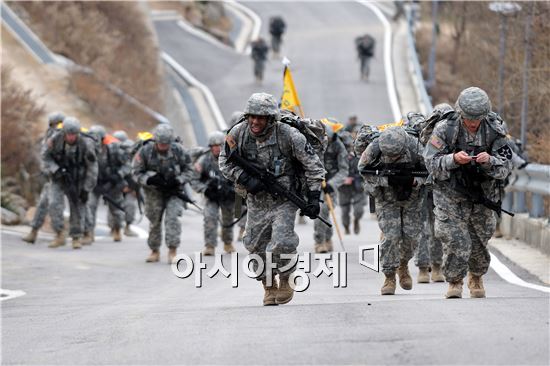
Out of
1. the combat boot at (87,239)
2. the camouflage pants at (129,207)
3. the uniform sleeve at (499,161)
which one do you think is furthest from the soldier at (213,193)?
the uniform sleeve at (499,161)

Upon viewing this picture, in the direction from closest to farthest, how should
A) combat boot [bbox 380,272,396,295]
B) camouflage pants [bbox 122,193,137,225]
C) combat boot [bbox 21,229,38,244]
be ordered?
combat boot [bbox 380,272,396,295], combat boot [bbox 21,229,38,244], camouflage pants [bbox 122,193,137,225]

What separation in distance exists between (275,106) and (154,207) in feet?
25.4

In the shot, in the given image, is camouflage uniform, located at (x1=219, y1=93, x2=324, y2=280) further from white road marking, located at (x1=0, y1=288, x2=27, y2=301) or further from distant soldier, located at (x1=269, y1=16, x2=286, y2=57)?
distant soldier, located at (x1=269, y1=16, x2=286, y2=57)

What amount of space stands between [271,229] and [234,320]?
6.24 feet

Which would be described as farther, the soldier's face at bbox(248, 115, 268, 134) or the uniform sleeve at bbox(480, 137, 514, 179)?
the soldier's face at bbox(248, 115, 268, 134)

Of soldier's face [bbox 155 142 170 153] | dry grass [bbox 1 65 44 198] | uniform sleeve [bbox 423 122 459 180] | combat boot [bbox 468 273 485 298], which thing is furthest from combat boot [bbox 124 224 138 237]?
uniform sleeve [bbox 423 122 459 180]

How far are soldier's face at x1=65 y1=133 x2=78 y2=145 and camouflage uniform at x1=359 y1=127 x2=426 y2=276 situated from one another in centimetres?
835

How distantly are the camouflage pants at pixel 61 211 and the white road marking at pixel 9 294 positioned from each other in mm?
5418

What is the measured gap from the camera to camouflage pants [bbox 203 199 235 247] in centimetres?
2055

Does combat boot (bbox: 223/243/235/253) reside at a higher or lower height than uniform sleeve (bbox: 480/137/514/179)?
lower

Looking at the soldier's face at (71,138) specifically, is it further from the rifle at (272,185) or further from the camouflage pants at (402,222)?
the rifle at (272,185)

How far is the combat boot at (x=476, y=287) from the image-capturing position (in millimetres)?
12703

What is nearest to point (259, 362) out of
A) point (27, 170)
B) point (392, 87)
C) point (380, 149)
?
point (380, 149)

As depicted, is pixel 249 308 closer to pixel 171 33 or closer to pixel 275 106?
pixel 275 106
